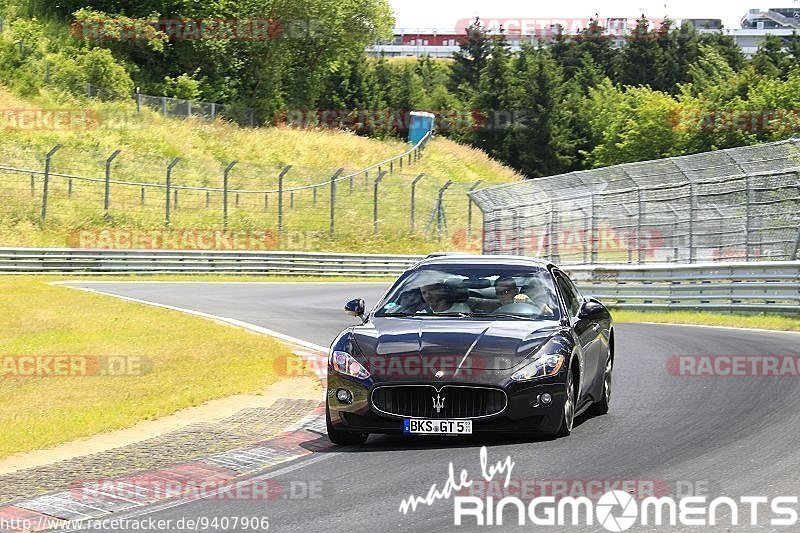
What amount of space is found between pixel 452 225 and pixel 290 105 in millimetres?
33373

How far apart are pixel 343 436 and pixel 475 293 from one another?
1.80 meters

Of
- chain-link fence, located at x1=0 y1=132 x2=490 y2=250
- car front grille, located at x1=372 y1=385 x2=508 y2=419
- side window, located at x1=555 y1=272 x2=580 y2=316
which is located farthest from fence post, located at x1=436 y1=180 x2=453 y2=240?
car front grille, located at x1=372 y1=385 x2=508 y2=419

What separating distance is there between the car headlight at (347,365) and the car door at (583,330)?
1.90m

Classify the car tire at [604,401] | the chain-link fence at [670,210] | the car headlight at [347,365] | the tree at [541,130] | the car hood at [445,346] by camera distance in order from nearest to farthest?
the car hood at [445,346] → the car headlight at [347,365] → the car tire at [604,401] → the chain-link fence at [670,210] → the tree at [541,130]

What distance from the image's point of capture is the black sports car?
9094 mm

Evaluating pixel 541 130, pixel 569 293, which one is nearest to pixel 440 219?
pixel 569 293

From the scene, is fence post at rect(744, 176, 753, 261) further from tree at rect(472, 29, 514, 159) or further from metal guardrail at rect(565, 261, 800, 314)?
tree at rect(472, 29, 514, 159)

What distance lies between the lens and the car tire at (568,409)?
30.8 ft

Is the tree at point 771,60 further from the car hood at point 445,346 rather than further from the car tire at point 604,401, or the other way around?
the car hood at point 445,346

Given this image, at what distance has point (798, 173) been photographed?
24312mm

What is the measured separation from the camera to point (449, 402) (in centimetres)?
910

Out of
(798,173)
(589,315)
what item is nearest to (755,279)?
(798,173)

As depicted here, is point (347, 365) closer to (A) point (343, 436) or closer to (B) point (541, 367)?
(A) point (343, 436)

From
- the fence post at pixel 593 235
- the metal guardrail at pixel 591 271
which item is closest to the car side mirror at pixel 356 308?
the metal guardrail at pixel 591 271
